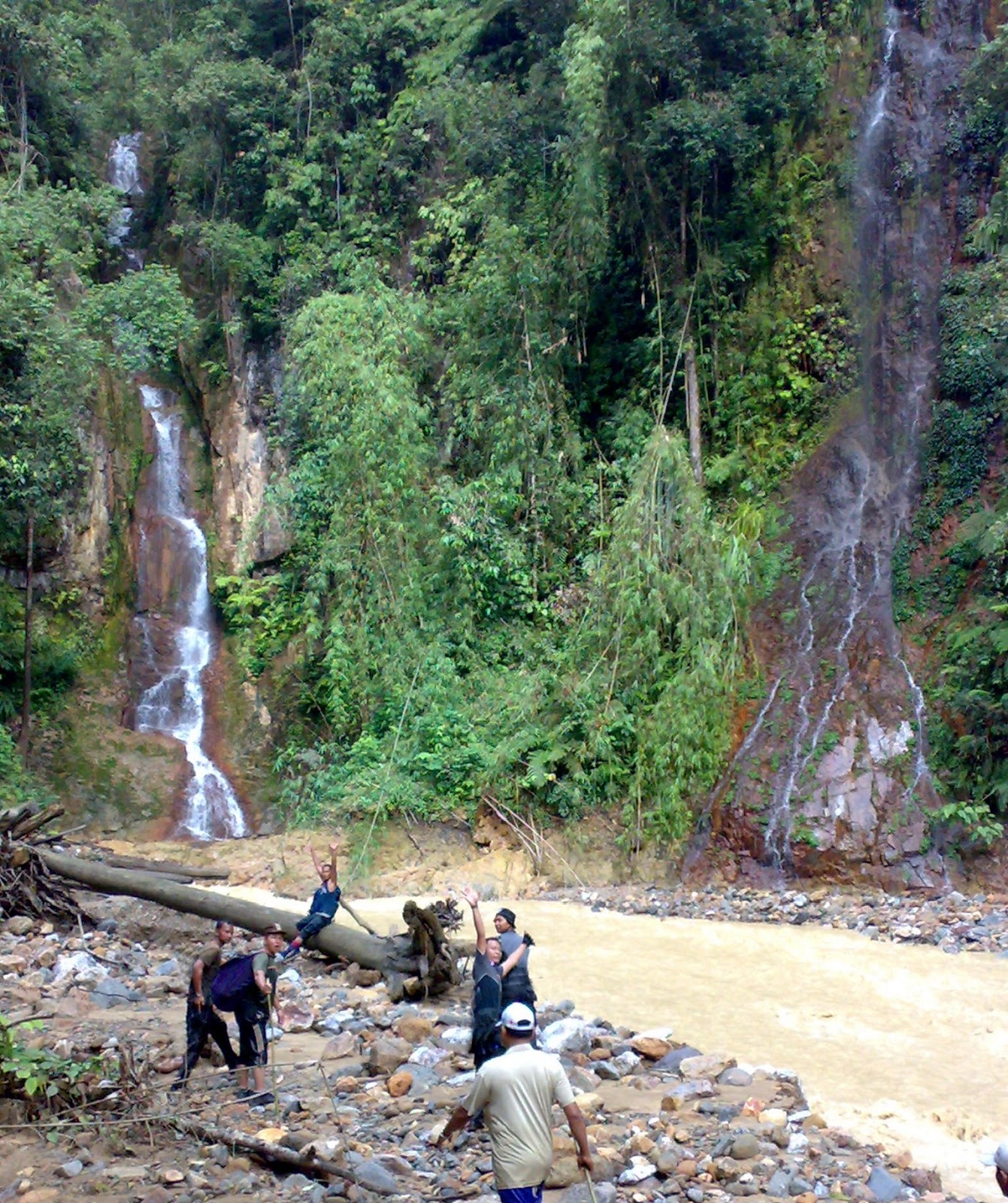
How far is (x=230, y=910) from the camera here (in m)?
11.9

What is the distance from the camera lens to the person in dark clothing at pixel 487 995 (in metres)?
7.06

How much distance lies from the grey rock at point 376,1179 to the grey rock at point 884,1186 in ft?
8.30

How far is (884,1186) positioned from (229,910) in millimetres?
7654

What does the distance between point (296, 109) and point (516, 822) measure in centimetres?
1870

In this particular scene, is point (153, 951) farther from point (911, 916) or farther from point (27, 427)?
point (27, 427)

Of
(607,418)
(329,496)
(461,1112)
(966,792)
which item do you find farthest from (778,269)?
(461,1112)

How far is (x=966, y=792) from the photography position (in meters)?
14.9

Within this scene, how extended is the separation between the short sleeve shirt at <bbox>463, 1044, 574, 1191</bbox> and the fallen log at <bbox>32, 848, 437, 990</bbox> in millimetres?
5623

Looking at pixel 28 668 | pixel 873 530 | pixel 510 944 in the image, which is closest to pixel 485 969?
pixel 510 944

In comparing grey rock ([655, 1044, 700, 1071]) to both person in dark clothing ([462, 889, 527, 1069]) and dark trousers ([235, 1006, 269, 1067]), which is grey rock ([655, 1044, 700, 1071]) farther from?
dark trousers ([235, 1006, 269, 1067])

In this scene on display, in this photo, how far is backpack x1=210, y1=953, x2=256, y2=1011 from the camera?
294 inches

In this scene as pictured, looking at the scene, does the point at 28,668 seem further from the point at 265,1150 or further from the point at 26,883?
the point at 265,1150

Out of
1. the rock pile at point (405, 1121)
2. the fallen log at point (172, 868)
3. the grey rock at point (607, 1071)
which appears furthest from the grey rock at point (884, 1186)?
the fallen log at point (172, 868)

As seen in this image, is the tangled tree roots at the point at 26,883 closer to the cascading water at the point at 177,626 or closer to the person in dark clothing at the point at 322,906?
the person in dark clothing at the point at 322,906
